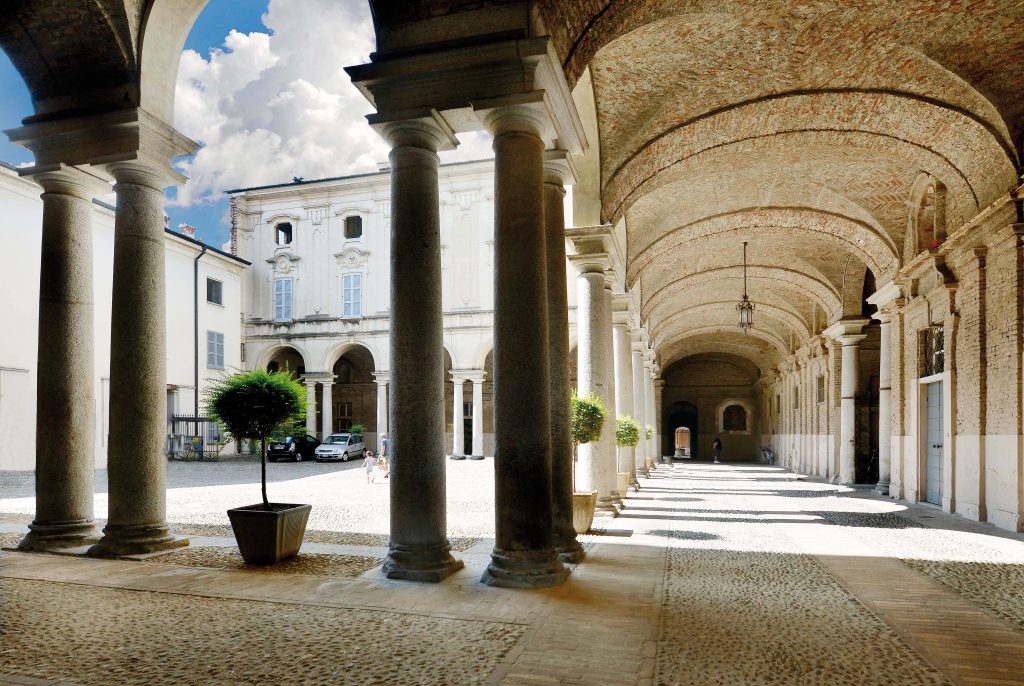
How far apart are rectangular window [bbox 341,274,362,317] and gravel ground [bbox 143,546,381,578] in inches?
1038

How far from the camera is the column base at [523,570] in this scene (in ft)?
18.3

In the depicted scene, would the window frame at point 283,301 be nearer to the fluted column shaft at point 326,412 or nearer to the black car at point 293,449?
the fluted column shaft at point 326,412

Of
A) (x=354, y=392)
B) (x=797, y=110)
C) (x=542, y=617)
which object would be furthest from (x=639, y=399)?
(x=354, y=392)

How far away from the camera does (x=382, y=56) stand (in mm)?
5953

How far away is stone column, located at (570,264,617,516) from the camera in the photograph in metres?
10.1

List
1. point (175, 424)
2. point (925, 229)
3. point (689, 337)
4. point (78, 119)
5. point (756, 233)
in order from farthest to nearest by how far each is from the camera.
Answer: point (689, 337)
point (175, 424)
point (756, 233)
point (925, 229)
point (78, 119)

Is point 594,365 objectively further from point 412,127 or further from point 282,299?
point 282,299

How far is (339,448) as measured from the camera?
1157 inches

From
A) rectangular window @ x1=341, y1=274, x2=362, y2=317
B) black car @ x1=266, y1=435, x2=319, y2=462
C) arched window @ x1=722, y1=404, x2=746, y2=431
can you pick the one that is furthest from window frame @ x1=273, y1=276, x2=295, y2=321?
arched window @ x1=722, y1=404, x2=746, y2=431

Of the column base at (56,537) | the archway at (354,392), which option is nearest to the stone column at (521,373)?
the column base at (56,537)

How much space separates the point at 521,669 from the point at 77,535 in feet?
18.7

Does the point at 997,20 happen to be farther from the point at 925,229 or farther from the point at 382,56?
the point at 382,56

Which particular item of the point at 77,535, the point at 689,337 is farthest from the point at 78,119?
the point at 689,337

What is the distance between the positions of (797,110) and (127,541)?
1082 cm
